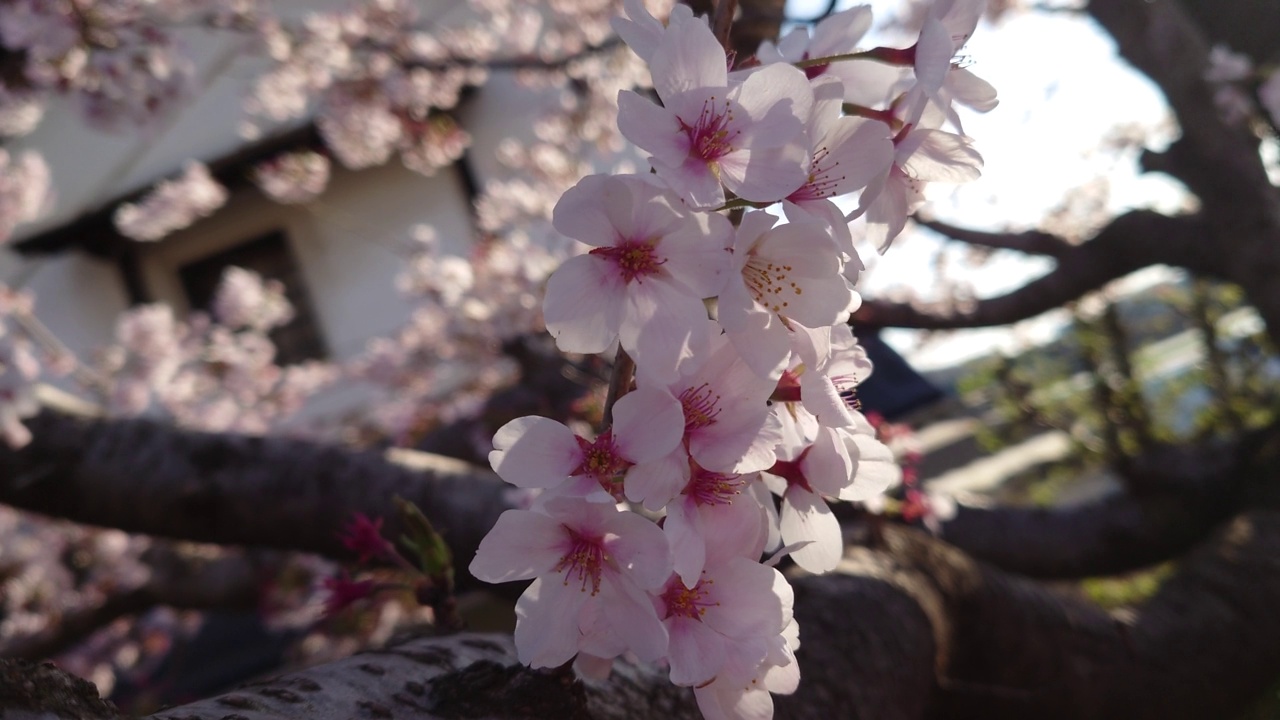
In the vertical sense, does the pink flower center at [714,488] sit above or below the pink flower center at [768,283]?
below

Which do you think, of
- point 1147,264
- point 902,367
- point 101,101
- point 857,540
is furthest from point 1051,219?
point 101,101

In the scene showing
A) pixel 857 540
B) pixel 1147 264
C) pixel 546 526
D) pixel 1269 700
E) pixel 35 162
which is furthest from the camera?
pixel 35 162

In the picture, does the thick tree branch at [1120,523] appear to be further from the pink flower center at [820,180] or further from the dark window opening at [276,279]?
the dark window opening at [276,279]

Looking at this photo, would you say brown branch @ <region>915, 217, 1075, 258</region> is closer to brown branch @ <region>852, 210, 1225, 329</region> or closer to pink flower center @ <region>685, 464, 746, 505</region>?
brown branch @ <region>852, 210, 1225, 329</region>

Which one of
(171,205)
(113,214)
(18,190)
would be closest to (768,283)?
(18,190)

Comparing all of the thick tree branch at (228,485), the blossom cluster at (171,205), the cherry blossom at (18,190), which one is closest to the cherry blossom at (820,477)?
the thick tree branch at (228,485)

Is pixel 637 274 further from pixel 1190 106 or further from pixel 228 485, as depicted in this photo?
pixel 1190 106

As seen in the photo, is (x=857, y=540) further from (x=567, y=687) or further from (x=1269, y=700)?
(x=1269, y=700)
